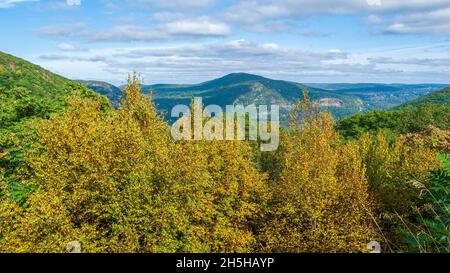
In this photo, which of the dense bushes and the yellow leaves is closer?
the dense bushes

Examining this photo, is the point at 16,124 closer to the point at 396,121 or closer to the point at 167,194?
the point at 167,194

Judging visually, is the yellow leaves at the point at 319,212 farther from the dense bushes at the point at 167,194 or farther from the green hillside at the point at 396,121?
the green hillside at the point at 396,121

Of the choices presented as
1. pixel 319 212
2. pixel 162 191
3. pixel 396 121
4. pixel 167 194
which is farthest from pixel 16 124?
pixel 396 121

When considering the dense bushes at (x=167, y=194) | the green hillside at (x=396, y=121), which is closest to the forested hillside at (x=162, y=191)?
the dense bushes at (x=167, y=194)

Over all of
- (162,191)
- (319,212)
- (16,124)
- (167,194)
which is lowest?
(319,212)

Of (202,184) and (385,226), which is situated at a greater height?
(202,184)

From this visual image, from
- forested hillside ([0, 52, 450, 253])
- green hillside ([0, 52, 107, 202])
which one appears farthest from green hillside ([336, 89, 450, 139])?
green hillside ([0, 52, 107, 202])

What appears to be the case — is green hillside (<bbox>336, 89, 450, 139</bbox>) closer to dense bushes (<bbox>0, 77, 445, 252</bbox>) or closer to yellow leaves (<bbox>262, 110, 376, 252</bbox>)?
dense bushes (<bbox>0, 77, 445, 252</bbox>)

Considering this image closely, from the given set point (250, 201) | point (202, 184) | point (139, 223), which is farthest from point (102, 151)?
point (250, 201)
